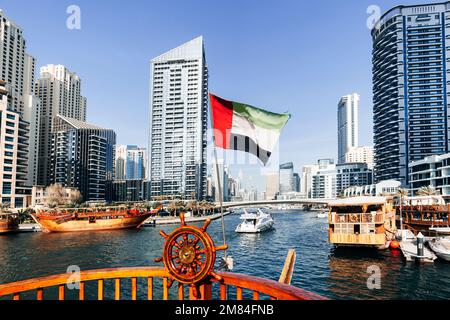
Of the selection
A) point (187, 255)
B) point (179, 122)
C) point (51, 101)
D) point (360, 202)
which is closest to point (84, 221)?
point (360, 202)

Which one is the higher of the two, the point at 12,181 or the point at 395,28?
the point at 395,28

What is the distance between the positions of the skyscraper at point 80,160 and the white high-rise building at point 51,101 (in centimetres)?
632

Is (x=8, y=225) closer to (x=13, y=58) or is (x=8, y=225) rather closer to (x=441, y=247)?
(x=441, y=247)

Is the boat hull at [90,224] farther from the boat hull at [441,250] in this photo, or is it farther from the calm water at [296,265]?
the boat hull at [441,250]

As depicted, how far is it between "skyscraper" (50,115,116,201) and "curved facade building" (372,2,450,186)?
128502mm

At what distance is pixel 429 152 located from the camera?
128m

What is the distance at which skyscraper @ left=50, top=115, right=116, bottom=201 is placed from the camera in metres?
138

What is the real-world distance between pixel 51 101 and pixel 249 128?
7514 inches

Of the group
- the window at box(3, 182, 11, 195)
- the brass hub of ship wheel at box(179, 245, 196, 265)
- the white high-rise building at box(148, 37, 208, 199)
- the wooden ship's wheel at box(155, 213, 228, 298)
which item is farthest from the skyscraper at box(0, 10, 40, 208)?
the brass hub of ship wheel at box(179, 245, 196, 265)

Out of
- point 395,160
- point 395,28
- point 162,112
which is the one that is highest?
point 395,28

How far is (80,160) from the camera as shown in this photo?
140000 mm

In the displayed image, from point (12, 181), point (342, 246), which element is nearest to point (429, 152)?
point (342, 246)
